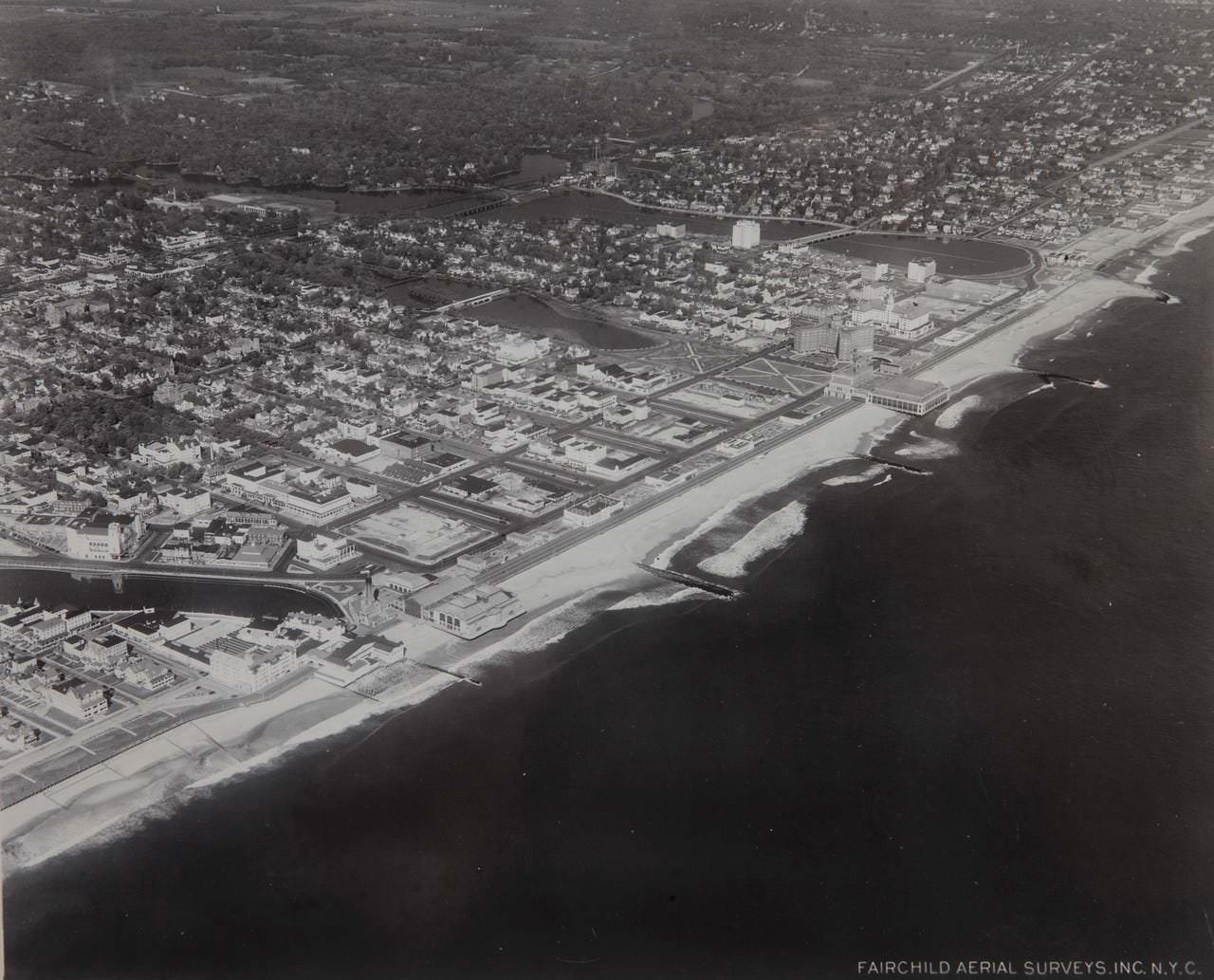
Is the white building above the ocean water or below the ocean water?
above

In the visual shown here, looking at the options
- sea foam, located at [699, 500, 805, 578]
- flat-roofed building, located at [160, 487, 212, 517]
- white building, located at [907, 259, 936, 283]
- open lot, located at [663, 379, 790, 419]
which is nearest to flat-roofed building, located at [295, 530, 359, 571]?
flat-roofed building, located at [160, 487, 212, 517]

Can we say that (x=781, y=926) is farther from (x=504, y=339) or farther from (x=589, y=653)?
(x=504, y=339)

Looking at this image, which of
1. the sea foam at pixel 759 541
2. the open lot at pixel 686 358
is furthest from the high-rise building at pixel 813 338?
the sea foam at pixel 759 541

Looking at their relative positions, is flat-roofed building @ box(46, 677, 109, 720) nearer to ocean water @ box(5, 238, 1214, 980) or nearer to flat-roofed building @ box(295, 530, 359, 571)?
ocean water @ box(5, 238, 1214, 980)

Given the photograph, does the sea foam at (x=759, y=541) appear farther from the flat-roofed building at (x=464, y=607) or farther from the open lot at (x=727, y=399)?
the open lot at (x=727, y=399)

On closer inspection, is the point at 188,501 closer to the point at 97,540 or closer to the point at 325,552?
the point at 97,540

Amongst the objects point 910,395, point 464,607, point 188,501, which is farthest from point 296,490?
point 910,395
